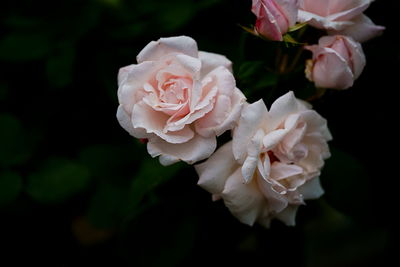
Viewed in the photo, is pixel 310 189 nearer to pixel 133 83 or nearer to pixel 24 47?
pixel 133 83

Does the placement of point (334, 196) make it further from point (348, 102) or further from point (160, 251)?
point (160, 251)

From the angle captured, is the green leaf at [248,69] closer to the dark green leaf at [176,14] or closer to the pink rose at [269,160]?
the pink rose at [269,160]

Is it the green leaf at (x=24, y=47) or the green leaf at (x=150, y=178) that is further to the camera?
the green leaf at (x=24, y=47)

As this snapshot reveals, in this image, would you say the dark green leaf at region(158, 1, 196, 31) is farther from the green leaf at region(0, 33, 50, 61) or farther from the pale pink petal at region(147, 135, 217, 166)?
the pale pink petal at region(147, 135, 217, 166)

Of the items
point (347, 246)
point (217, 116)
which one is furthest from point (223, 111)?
point (347, 246)

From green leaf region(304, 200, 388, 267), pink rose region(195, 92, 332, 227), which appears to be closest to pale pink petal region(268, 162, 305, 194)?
pink rose region(195, 92, 332, 227)

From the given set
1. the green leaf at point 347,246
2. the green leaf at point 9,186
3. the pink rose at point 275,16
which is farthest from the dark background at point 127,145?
the green leaf at point 347,246
